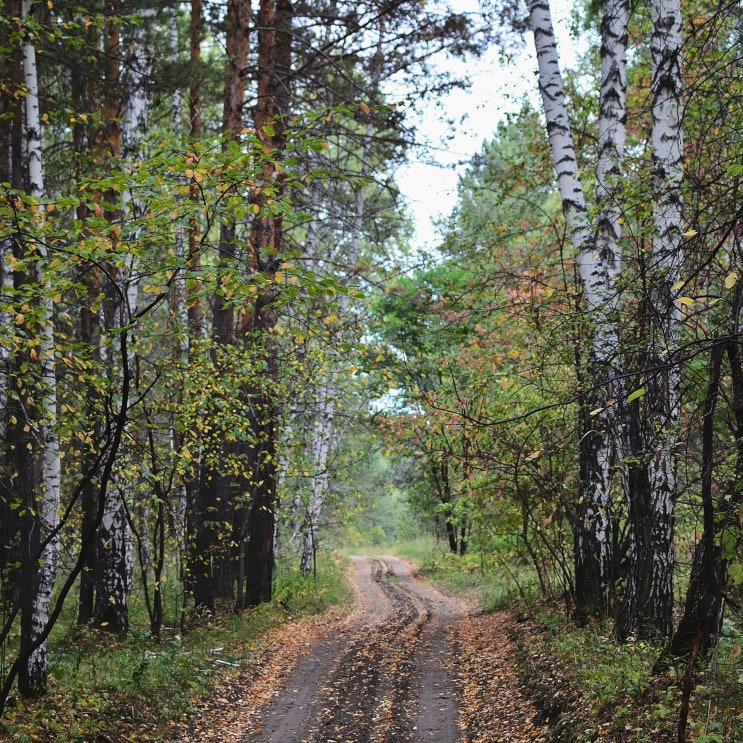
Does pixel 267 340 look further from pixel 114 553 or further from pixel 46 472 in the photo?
pixel 46 472

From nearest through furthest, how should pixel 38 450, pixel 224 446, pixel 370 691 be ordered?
1. pixel 38 450
2. pixel 370 691
3. pixel 224 446

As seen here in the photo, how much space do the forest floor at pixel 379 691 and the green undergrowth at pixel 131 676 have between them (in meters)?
0.31

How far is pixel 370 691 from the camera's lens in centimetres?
877

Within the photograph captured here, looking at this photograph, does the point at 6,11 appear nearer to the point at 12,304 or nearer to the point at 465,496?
the point at 12,304

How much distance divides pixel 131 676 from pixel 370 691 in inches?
114

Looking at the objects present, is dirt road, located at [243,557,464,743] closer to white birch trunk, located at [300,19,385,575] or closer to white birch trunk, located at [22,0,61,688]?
white birch trunk, located at [22,0,61,688]

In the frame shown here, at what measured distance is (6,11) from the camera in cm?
927

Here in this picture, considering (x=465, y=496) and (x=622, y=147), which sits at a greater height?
(x=622, y=147)

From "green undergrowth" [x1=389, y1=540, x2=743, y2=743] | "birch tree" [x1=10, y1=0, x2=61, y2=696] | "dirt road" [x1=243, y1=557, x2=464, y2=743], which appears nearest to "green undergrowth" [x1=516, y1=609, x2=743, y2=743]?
"green undergrowth" [x1=389, y1=540, x2=743, y2=743]

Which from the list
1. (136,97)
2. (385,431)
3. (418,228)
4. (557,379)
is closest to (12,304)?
(557,379)

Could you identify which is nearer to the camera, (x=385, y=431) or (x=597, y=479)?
(x=597, y=479)

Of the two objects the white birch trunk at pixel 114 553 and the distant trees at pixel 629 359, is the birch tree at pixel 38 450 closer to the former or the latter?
the white birch trunk at pixel 114 553

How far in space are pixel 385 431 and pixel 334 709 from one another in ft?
23.0

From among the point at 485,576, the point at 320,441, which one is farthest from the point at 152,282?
the point at 485,576
